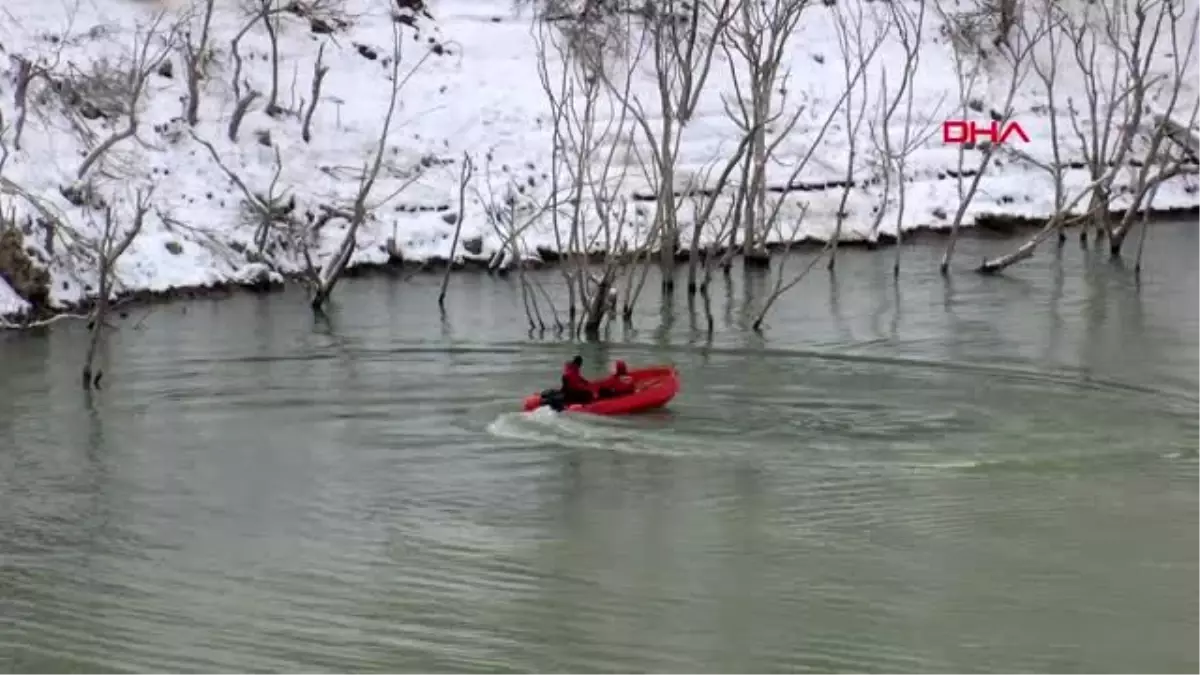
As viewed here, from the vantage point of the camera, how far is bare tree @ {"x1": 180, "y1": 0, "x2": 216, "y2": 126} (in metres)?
31.5

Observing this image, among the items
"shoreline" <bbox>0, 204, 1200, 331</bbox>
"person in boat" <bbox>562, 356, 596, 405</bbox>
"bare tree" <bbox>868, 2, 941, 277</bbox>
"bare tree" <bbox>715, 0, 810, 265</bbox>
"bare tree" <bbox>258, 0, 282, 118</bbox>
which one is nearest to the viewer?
"person in boat" <bbox>562, 356, 596, 405</bbox>

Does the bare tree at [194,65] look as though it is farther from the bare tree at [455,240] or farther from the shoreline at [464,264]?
the bare tree at [455,240]

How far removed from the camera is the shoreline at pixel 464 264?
23953 millimetres

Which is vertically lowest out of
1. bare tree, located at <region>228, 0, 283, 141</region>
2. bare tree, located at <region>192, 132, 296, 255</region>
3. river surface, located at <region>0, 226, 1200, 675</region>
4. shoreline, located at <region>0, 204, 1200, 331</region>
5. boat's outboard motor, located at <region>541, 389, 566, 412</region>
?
river surface, located at <region>0, 226, 1200, 675</region>

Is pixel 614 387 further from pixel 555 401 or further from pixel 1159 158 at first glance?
pixel 1159 158

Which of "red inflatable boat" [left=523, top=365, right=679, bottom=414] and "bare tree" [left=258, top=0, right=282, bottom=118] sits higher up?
"bare tree" [left=258, top=0, right=282, bottom=118]

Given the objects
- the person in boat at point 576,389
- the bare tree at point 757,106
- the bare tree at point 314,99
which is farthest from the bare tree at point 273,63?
the person in boat at point 576,389

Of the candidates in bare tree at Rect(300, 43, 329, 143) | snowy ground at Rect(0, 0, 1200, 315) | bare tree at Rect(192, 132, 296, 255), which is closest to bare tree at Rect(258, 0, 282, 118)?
snowy ground at Rect(0, 0, 1200, 315)

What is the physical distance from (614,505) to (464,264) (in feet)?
55.2

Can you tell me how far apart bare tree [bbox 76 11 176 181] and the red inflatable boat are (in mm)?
12756

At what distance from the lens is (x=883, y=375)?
18.4 m

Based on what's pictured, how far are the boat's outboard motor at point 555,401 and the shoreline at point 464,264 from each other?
680cm

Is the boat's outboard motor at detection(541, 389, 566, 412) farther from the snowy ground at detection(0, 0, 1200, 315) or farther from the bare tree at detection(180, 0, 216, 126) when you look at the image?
the bare tree at detection(180, 0, 216, 126)

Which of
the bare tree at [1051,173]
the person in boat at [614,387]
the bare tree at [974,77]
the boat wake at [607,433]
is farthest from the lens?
the bare tree at [974,77]
